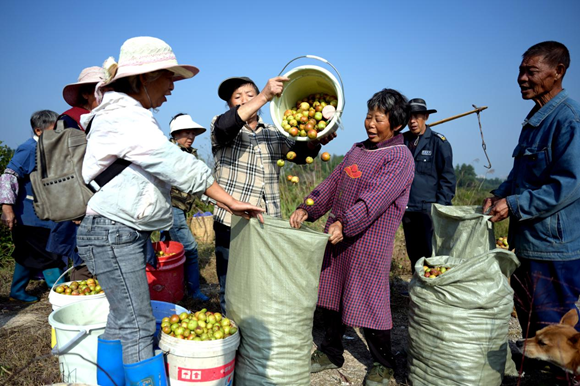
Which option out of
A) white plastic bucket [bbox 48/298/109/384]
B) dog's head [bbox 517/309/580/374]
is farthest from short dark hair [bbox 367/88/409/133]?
white plastic bucket [bbox 48/298/109/384]

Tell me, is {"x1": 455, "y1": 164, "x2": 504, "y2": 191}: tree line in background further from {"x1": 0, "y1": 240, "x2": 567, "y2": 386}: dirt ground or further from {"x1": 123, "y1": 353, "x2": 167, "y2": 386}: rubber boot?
{"x1": 123, "y1": 353, "x2": 167, "y2": 386}: rubber boot

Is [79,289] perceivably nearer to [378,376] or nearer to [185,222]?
[185,222]

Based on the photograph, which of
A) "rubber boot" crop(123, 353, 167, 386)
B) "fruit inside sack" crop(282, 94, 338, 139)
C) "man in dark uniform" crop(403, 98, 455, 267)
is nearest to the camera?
"rubber boot" crop(123, 353, 167, 386)

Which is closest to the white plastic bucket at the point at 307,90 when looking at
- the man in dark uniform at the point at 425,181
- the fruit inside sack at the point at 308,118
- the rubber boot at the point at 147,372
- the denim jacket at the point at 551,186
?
the fruit inside sack at the point at 308,118

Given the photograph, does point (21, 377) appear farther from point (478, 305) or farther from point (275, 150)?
point (478, 305)

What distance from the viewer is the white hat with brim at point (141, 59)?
67.9 inches

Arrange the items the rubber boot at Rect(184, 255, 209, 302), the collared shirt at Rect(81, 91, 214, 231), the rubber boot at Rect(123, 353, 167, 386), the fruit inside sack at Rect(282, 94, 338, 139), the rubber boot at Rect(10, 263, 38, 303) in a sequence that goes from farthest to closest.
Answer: the rubber boot at Rect(184, 255, 209, 302)
the rubber boot at Rect(10, 263, 38, 303)
the fruit inside sack at Rect(282, 94, 338, 139)
the rubber boot at Rect(123, 353, 167, 386)
the collared shirt at Rect(81, 91, 214, 231)

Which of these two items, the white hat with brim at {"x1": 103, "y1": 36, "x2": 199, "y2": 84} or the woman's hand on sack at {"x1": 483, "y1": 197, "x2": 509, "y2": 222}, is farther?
the woman's hand on sack at {"x1": 483, "y1": 197, "x2": 509, "y2": 222}

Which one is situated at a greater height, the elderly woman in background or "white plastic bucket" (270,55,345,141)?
"white plastic bucket" (270,55,345,141)

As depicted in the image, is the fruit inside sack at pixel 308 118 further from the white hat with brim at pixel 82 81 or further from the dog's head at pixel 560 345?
the dog's head at pixel 560 345

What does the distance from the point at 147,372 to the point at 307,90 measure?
2006 millimetres

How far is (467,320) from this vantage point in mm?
2277

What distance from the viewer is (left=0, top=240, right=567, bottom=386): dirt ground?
2.60 m

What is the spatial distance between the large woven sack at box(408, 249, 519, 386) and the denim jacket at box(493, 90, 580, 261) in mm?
226
